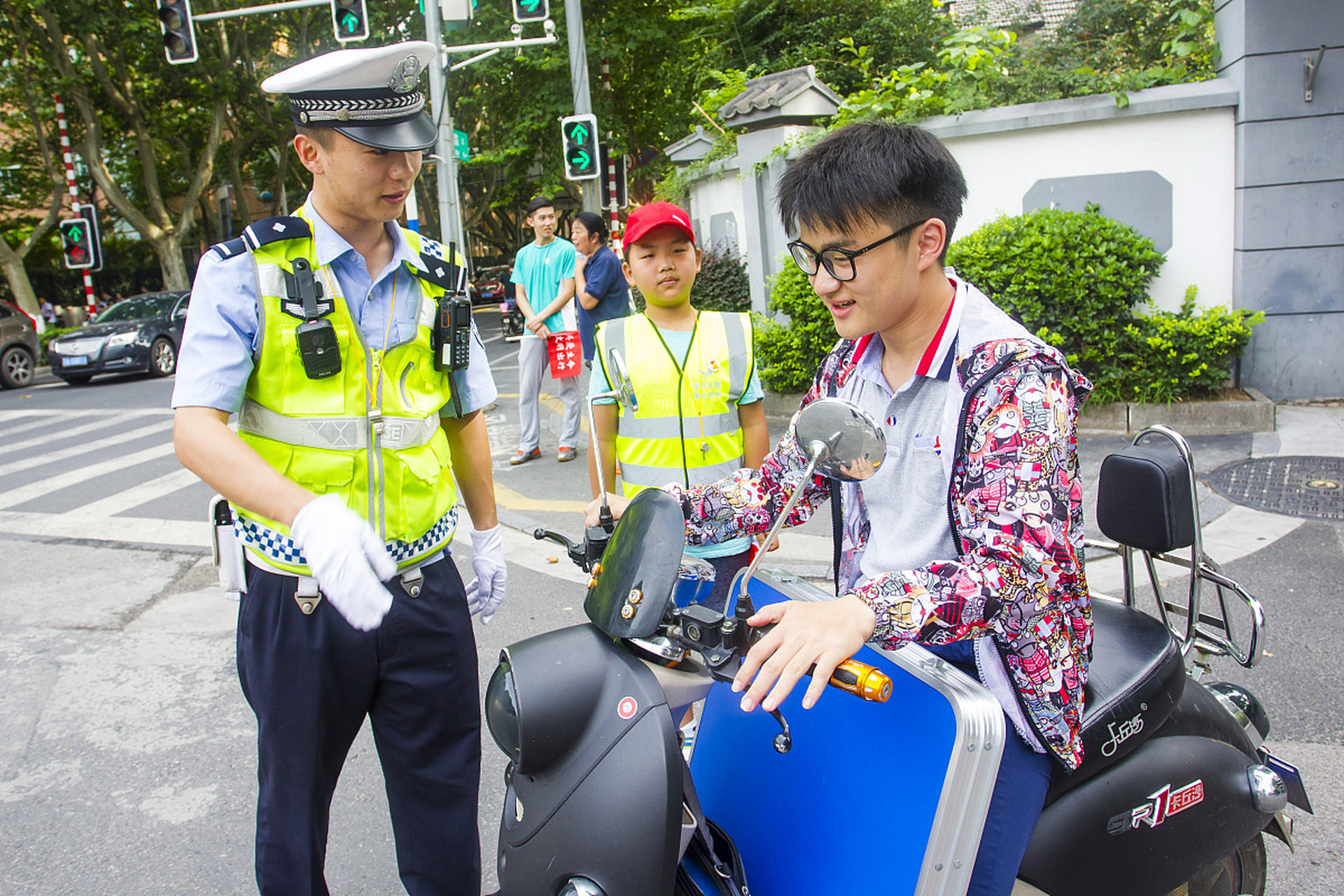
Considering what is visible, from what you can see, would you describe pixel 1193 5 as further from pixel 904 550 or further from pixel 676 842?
pixel 676 842

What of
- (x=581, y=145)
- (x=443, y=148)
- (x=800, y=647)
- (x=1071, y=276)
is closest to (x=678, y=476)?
(x=800, y=647)

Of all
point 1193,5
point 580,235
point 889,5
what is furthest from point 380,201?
point 889,5

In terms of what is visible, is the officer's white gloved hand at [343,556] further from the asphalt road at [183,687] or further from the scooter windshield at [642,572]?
the asphalt road at [183,687]

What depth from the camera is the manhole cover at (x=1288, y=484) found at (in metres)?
4.94

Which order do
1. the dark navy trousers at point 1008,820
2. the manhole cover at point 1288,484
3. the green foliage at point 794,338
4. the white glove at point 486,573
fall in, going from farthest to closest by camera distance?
the green foliage at point 794,338
the manhole cover at point 1288,484
the white glove at point 486,573
the dark navy trousers at point 1008,820

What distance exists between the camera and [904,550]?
173 cm

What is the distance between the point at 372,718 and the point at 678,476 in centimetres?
120

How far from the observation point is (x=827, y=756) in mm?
1625

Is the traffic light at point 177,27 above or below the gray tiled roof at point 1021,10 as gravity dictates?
below

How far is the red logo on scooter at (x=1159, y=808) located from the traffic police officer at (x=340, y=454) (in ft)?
4.47

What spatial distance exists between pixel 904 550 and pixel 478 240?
4373 cm

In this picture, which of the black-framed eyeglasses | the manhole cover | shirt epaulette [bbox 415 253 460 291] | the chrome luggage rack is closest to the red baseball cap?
shirt epaulette [bbox 415 253 460 291]

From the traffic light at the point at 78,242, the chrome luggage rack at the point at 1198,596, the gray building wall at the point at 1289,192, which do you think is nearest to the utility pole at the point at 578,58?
the gray building wall at the point at 1289,192

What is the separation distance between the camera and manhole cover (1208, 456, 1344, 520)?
4938 millimetres
